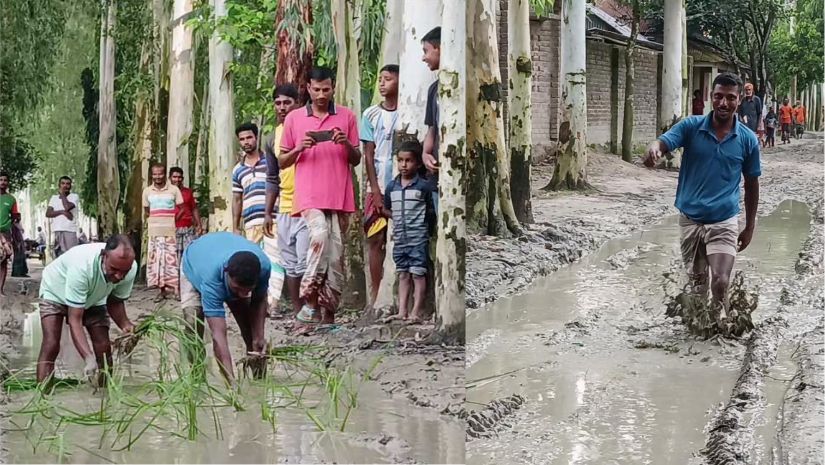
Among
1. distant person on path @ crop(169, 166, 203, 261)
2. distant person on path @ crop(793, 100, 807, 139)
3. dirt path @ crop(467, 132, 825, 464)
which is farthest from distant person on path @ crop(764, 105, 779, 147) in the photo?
distant person on path @ crop(169, 166, 203, 261)

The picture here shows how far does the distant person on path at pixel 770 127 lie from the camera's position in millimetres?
5367

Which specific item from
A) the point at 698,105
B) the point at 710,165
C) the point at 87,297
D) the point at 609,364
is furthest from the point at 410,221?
the point at 698,105

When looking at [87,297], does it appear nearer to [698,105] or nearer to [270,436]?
[270,436]

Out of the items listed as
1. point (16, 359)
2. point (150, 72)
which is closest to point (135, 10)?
point (150, 72)

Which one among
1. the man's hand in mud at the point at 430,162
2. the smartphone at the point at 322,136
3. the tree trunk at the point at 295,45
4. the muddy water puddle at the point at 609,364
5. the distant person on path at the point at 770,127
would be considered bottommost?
the muddy water puddle at the point at 609,364

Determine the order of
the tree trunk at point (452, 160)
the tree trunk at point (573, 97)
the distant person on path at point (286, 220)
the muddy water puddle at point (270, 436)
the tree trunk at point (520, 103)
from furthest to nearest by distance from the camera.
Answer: the tree trunk at point (520, 103), the tree trunk at point (573, 97), the distant person on path at point (286, 220), the tree trunk at point (452, 160), the muddy water puddle at point (270, 436)

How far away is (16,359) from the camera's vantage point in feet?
10.8

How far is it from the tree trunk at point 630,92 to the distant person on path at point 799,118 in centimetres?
123

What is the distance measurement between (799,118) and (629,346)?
235 centimetres

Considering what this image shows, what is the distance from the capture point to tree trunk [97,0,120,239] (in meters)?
3.29

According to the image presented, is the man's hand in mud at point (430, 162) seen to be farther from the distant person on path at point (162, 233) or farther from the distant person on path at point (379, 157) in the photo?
the distant person on path at point (162, 233)

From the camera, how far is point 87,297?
3379 millimetres

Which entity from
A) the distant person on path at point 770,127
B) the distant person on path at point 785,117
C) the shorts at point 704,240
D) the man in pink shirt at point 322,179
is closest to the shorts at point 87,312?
the man in pink shirt at point 322,179

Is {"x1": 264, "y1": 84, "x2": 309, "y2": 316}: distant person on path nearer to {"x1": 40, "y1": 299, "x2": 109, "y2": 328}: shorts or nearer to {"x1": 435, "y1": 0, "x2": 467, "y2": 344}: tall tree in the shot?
{"x1": 435, "y1": 0, "x2": 467, "y2": 344}: tall tree
